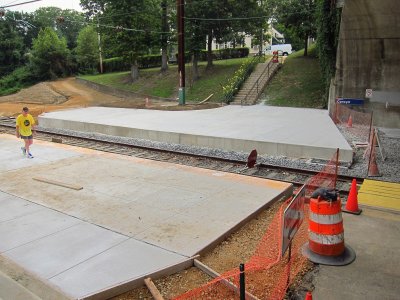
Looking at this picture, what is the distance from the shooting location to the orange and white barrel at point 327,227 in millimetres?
5641

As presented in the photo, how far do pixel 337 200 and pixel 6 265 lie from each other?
486 centimetres

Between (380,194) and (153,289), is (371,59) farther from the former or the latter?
(153,289)

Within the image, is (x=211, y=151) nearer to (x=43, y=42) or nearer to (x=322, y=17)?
(x=322, y=17)

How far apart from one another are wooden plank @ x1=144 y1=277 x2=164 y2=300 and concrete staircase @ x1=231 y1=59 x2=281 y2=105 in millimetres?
23595

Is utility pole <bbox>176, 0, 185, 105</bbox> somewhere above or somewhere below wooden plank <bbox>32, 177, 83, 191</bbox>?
above

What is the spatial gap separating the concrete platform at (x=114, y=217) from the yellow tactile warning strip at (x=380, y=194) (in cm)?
166

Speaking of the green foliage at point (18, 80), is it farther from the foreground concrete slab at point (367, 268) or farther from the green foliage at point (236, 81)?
the foreground concrete slab at point (367, 268)

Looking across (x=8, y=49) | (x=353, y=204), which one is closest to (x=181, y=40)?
(x=353, y=204)

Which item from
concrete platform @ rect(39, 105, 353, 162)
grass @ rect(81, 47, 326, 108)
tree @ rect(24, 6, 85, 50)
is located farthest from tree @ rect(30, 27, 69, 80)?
concrete platform @ rect(39, 105, 353, 162)

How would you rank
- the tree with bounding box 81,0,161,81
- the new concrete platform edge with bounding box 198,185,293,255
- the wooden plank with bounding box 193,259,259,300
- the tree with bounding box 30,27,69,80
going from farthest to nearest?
1. the tree with bounding box 30,27,69,80
2. the tree with bounding box 81,0,161,81
3. the new concrete platform edge with bounding box 198,185,293,255
4. the wooden plank with bounding box 193,259,259,300

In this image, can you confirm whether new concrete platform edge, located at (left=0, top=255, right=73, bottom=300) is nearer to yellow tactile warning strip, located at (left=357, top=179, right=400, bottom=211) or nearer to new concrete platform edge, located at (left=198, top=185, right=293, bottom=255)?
new concrete platform edge, located at (left=198, top=185, right=293, bottom=255)

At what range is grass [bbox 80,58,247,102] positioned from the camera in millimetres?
33156

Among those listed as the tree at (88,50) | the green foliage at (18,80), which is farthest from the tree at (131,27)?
the green foliage at (18,80)

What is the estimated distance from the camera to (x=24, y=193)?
9.00 m
